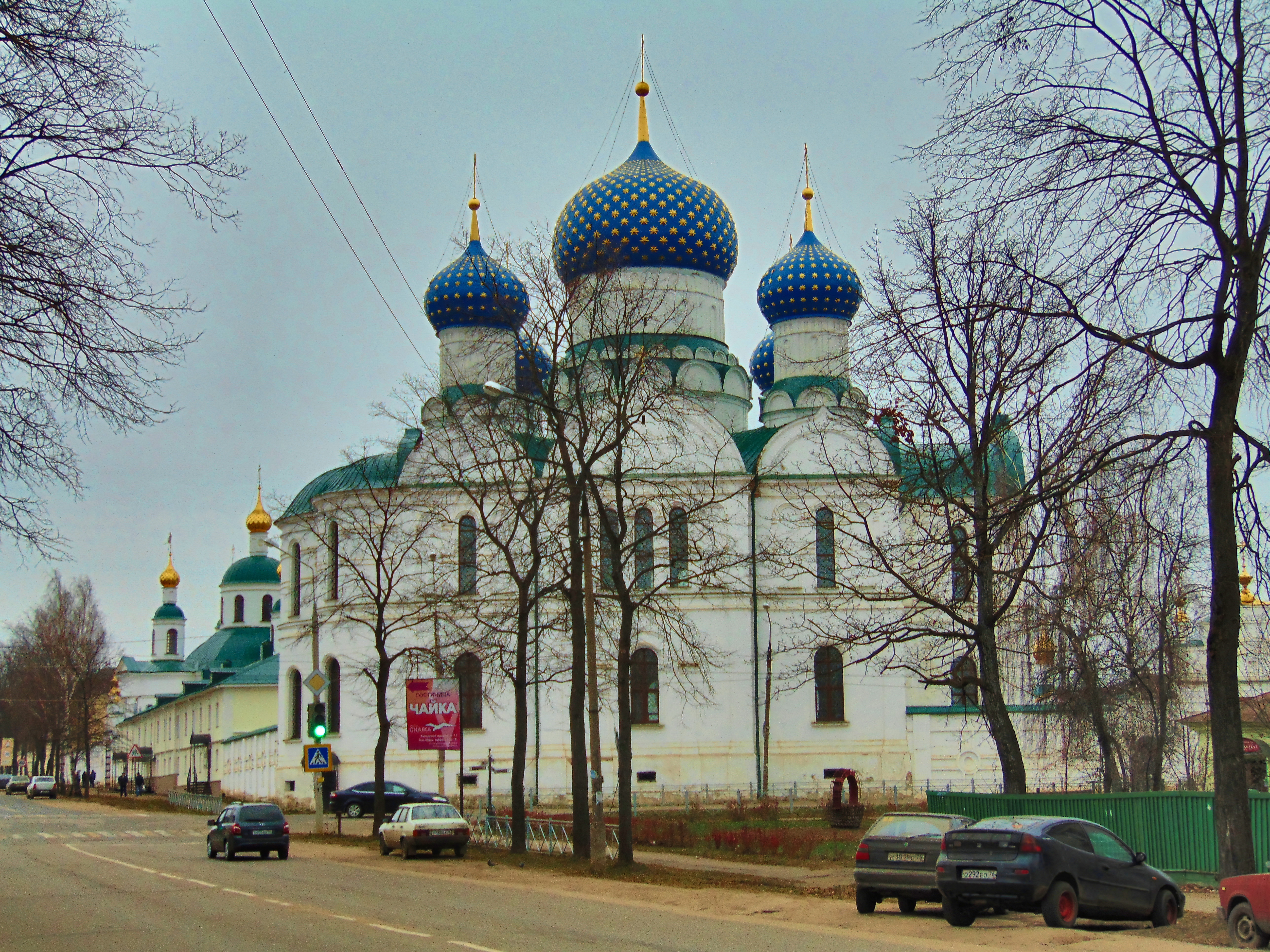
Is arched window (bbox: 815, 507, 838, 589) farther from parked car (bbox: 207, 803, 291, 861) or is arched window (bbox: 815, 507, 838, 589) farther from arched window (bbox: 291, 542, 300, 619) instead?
parked car (bbox: 207, 803, 291, 861)

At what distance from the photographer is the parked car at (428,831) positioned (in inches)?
1002

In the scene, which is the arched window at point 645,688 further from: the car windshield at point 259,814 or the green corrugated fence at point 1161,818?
the green corrugated fence at point 1161,818

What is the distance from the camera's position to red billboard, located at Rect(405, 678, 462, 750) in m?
28.2

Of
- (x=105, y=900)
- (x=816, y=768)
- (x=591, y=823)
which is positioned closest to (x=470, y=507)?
(x=816, y=768)

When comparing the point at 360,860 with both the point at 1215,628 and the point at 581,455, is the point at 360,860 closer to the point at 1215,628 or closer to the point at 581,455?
the point at 581,455

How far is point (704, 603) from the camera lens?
41062mm

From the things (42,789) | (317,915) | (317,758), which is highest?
(317,758)

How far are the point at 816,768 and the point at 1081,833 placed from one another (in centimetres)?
2632

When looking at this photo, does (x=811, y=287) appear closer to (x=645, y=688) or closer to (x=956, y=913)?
(x=645, y=688)

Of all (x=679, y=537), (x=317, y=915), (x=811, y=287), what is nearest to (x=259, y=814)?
(x=679, y=537)

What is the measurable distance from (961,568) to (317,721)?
592 inches

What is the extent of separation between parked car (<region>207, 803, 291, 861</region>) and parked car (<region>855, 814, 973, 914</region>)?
13.1m

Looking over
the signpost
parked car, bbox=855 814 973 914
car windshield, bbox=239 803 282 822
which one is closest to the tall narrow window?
the signpost

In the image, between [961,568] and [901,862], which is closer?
[901,862]
